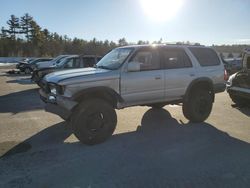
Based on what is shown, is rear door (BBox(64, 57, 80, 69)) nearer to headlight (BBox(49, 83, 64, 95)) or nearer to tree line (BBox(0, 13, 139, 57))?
headlight (BBox(49, 83, 64, 95))

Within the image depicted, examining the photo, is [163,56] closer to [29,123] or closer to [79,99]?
[79,99]

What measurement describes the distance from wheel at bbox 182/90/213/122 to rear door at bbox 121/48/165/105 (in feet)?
3.09

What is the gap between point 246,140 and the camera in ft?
21.9

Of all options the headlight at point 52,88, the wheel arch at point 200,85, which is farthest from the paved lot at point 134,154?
the headlight at point 52,88

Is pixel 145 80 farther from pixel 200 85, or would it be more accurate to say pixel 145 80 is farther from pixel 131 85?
pixel 200 85

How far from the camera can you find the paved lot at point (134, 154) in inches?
184

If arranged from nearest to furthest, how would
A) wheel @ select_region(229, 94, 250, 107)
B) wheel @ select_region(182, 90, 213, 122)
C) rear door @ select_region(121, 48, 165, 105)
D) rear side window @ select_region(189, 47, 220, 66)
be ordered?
rear door @ select_region(121, 48, 165, 105)
wheel @ select_region(182, 90, 213, 122)
rear side window @ select_region(189, 47, 220, 66)
wheel @ select_region(229, 94, 250, 107)

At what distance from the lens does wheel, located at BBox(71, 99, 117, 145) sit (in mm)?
6242

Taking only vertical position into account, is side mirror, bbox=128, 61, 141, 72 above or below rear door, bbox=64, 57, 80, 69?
below

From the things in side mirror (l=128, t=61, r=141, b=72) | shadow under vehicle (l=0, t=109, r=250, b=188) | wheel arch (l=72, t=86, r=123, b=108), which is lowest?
shadow under vehicle (l=0, t=109, r=250, b=188)

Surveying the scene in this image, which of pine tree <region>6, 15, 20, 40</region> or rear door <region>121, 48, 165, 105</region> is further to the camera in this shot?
pine tree <region>6, 15, 20, 40</region>

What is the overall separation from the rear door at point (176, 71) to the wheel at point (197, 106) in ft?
1.20

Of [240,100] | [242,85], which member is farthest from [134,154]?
[240,100]

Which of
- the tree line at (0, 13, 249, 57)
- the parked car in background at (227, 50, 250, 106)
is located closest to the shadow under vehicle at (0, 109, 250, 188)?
the parked car in background at (227, 50, 250, 106)
